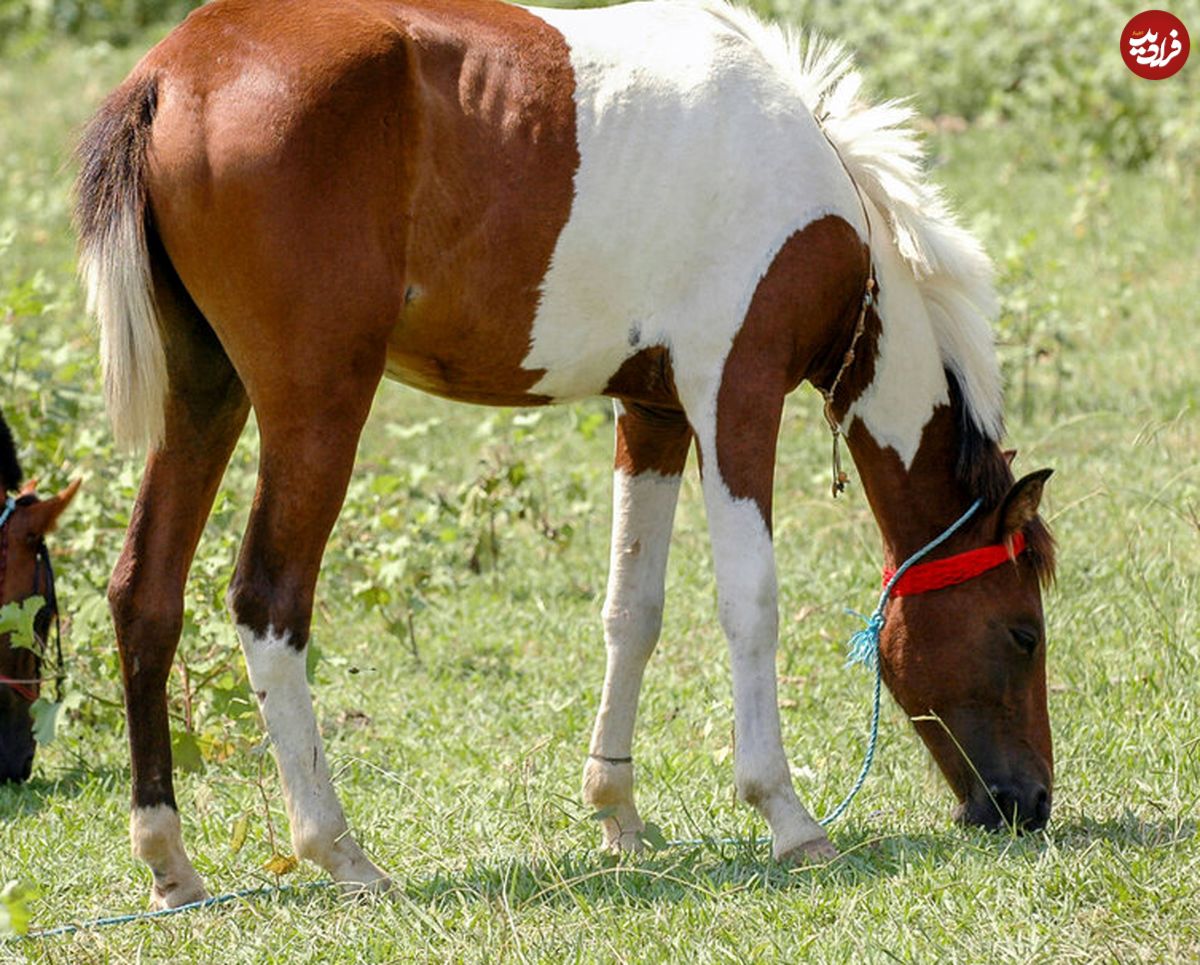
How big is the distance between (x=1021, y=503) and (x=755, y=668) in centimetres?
78

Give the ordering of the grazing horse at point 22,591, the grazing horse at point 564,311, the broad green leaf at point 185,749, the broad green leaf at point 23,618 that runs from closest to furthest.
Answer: the grazing horse at point 564,311
the broad green leaf at point 185,749
the broad green leaf at point 23,618
the grazing horse at point 22,591

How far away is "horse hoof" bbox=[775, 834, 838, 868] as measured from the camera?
3865 mm

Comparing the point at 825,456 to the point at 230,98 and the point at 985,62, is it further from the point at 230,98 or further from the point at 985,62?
the point at 985,62

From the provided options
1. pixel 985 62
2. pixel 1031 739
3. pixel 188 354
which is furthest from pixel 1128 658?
pixel 985 62

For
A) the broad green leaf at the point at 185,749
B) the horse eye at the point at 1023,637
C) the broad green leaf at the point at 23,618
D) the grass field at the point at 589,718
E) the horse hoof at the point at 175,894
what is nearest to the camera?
the grass field at the point at 589,718

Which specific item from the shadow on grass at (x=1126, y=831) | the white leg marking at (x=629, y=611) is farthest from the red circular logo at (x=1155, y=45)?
the shadow on grass at (x=1126, y=831)

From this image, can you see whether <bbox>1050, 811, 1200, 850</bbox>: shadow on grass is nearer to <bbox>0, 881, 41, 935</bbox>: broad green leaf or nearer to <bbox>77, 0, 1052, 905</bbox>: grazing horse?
<bbox>77, 0, 1052, 905</bbox>: grazing horse

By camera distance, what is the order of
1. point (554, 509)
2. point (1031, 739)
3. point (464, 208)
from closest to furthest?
point (464, 208), point (1031, 739), point (554, 509)

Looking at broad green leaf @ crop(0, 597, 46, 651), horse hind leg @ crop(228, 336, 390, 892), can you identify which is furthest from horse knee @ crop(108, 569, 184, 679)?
broad green leaf @ crop(0, 597, 46, 651)

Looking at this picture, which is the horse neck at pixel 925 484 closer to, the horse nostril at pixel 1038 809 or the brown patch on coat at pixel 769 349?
the brown patch on coat at pixel 769 349

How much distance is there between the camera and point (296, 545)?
→ 3.69 metres

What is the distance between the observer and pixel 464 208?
3.74m

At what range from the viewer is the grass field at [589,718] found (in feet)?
11.5

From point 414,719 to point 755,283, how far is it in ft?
7.17
